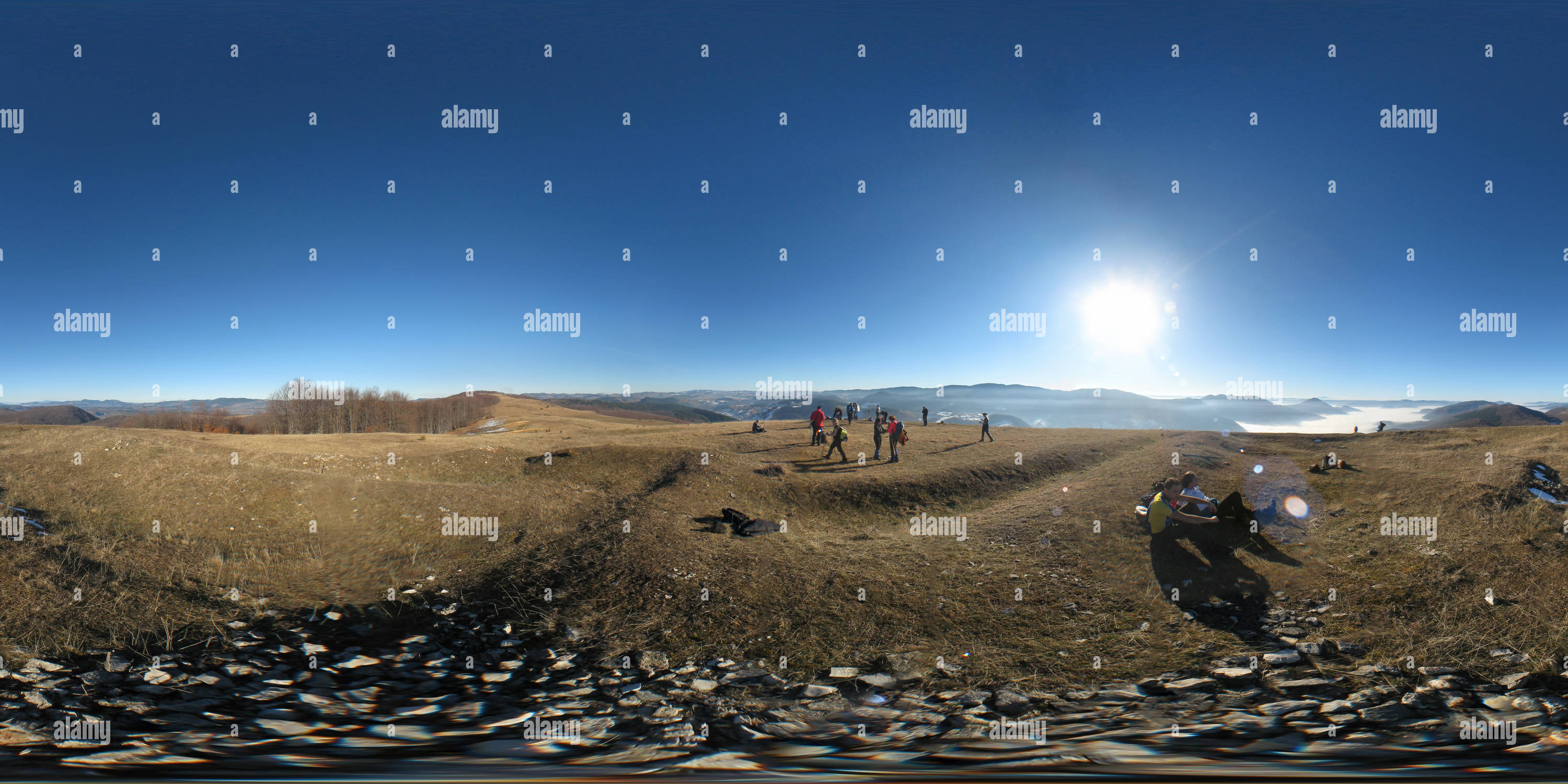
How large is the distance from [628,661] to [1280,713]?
8.05 m

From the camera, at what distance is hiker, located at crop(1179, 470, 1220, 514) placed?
38.1 feet

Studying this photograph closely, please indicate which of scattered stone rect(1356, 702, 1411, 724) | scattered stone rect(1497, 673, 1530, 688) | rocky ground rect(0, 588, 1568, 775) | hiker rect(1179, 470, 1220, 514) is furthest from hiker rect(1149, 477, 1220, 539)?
scattered stone rect(1356, 702, 1411, 724)

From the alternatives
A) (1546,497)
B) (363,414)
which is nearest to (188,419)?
(363,414)

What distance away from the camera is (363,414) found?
9756cm

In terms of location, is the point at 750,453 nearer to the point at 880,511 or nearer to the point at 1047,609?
the point at 880,511

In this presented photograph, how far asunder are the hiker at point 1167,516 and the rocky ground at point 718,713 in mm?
3029

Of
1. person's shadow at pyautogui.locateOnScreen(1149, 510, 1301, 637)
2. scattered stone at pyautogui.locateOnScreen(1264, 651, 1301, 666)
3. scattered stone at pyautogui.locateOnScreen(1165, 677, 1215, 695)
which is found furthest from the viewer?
person's shadow at pyautogui.locateOnScreen(1149, 510, 1301, 637)

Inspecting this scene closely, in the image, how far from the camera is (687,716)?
5898 mm

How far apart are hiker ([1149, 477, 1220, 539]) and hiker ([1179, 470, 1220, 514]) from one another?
0.14 m

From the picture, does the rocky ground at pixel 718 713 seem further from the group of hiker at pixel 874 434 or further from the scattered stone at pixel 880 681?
the group of hiker at pixel 874 434

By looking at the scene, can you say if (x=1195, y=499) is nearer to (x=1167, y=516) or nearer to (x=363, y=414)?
(x=1167, y=516)

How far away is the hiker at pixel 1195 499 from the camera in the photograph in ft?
38.1

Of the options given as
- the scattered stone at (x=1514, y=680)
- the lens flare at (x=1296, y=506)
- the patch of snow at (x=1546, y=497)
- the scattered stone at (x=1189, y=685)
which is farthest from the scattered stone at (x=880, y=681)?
the patch of snow at (x=1546, y=497)

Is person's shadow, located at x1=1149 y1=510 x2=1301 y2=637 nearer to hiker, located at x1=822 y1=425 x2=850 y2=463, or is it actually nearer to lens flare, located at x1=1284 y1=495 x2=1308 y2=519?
lens flare, located at x1=1284 y1=495 x2=1308 y2=519
